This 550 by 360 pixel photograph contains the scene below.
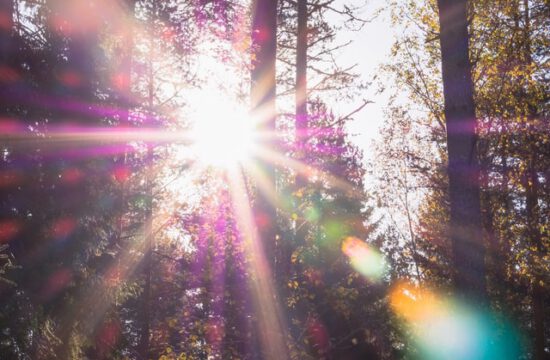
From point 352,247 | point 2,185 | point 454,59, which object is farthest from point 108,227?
point 352,247

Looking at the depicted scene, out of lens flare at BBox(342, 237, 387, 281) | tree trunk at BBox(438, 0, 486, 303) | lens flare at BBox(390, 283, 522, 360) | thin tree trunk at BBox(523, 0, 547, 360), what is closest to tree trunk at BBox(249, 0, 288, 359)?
lens flare at BBox(390, 283, 522, 360)

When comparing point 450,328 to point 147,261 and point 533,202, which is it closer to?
point 533,202

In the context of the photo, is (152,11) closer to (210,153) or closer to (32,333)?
(210,153)

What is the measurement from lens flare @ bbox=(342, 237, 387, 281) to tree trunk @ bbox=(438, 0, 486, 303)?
434 inches

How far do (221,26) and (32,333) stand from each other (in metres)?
5.44

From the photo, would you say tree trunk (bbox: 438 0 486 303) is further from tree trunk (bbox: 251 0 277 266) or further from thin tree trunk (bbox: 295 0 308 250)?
thin tree trunk (bbox: 295 0 308 250)

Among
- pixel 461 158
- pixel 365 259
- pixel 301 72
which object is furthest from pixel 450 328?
pixel 365 259

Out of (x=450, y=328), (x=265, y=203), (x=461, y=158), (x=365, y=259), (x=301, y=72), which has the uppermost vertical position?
(x=301, y=72)

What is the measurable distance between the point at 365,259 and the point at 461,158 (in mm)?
12734

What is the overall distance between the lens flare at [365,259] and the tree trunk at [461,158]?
11.0m

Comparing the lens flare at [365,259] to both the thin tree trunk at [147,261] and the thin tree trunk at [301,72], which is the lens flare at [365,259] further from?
the thin tree trunk at [147,261]

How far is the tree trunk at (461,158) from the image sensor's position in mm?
5086

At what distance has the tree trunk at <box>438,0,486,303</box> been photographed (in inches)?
200

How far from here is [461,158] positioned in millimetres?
5309
